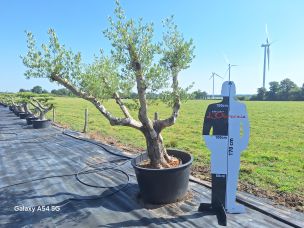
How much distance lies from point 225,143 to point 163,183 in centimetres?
127

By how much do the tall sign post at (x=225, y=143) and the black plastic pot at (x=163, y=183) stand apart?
1.78 ft

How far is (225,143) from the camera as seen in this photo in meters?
4.50

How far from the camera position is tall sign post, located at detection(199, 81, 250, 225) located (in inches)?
174

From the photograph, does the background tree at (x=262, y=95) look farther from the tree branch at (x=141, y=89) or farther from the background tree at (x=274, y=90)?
the tree branch at (x=141, y=89)

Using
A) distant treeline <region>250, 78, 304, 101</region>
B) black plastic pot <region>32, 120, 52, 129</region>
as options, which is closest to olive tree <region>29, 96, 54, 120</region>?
black plastic pot <region>32, 120, 52, 129</region>

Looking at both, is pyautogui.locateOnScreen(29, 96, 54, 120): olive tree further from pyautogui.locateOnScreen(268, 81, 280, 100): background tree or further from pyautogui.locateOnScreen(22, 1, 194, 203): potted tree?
pyautogui.locateOnScreen(268, 81, 280, 100): background tree

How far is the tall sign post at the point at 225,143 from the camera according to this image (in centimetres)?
441

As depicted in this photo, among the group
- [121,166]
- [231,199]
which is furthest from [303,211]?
[121,166]

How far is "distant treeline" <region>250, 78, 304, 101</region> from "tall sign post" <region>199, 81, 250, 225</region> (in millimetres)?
87065

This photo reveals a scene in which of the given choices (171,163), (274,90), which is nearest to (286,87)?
(274,90)

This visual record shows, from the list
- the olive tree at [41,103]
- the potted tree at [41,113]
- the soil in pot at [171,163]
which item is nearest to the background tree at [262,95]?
the olive tree at [41,103]

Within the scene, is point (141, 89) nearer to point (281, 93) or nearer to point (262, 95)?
point (262, 95)

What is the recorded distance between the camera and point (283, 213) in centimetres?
457

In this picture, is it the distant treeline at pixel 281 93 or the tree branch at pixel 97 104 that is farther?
the distant treeline at pixel 281 93
